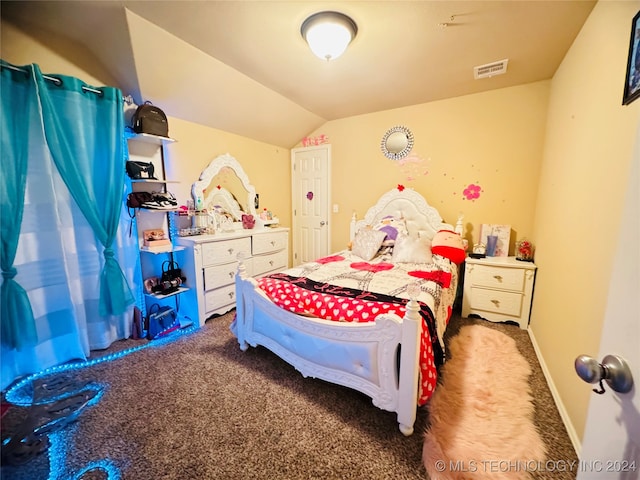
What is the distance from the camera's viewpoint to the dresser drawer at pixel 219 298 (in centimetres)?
265

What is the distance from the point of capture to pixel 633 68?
1.07 m

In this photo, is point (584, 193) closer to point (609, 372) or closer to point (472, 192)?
point (609, 372)

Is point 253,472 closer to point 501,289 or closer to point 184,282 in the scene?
point 184,282

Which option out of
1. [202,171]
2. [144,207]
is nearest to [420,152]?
[202,171]

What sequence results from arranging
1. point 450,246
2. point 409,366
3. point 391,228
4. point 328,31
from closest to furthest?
point 409,366, point 328,31, point 450,246, point 391,228

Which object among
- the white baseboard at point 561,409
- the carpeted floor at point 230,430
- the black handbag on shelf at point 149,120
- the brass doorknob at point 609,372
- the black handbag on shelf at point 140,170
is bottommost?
the carpeted floor at point 230,430

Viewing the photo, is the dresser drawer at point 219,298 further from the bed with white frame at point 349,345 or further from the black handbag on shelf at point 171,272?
the bed with white frame at point 349,345

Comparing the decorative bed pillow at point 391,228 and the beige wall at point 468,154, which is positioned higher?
the beige wall at point 468,154

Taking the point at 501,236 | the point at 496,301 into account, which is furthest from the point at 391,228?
the point at 496,301

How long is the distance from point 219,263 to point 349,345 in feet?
5.91

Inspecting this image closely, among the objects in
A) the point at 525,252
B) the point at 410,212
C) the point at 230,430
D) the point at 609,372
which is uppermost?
the point at 410,212

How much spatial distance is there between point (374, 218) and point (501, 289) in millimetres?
1648

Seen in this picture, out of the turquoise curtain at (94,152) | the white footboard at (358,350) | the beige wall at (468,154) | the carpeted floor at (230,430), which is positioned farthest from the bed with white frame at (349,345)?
the beige wall at (468,154)

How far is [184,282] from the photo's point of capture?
2643 millimetres
